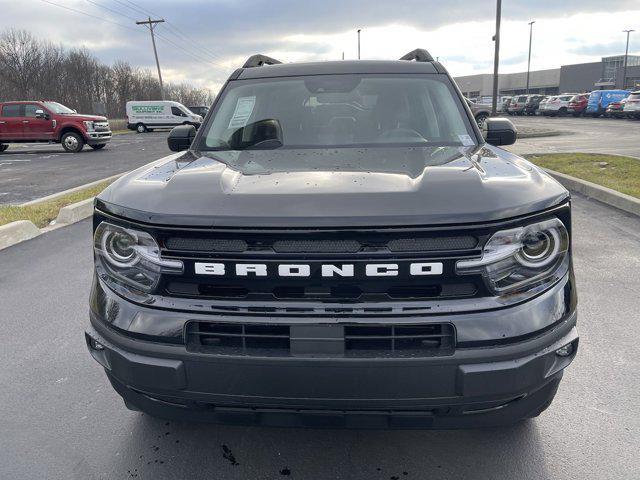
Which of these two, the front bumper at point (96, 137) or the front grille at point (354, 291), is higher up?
the front grille at point (354, 291)

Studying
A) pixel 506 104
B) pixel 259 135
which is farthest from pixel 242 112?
pixel 506 104

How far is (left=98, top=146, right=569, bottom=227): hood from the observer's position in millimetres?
1807

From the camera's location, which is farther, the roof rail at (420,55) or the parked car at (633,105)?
the parked car at (633,105)

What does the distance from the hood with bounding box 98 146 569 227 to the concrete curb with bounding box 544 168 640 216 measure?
5.71 m

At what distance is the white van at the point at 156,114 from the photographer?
127 ft

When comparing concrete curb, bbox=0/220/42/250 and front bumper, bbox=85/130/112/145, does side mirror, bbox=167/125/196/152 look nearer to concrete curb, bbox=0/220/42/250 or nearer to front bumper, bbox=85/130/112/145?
concrete curb, bbox=0/220/42/250

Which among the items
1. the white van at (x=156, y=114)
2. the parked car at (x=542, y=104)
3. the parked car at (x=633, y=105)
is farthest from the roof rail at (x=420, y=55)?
the parked car at (x=542, y=104)

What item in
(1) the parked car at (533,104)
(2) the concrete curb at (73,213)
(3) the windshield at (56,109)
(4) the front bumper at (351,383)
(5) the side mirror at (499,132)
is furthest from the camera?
(1) the parked car at (533,104)

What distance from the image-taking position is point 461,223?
1.79 metres

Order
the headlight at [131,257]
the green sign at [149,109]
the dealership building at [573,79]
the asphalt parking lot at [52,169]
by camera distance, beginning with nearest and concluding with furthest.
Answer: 1. the headlight at [131,257]
2. the asphalt parking lot at [52,169]
3. the green sign at [149,109]
4. the dealership building at [573,79]

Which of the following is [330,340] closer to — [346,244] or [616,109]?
[346,244]

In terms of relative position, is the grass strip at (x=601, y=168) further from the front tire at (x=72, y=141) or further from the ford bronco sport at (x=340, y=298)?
the front tire at (x=72, y=141)

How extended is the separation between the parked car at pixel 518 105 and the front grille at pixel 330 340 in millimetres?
48310

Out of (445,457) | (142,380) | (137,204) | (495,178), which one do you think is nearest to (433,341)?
(495,178)
